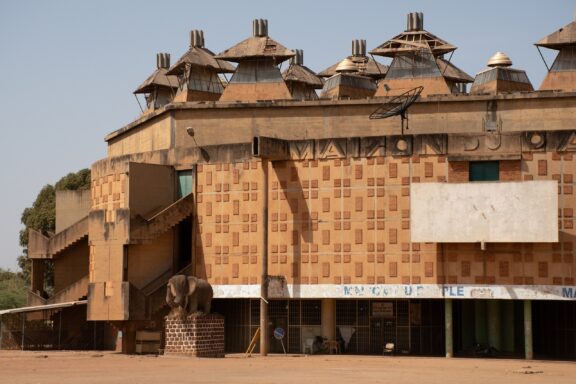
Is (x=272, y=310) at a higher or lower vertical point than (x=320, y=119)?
lower

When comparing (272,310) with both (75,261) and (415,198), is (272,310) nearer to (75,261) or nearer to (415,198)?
(415,198)

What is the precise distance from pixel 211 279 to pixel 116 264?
4.57 meters

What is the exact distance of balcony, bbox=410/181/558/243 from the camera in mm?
47562

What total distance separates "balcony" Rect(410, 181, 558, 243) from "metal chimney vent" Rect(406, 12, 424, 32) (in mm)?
21878

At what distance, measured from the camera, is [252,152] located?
170 feet

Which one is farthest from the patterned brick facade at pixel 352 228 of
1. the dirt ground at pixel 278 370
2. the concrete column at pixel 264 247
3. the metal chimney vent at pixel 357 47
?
the metal chimney vent at pixel 357 47

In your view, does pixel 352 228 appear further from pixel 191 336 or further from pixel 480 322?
pixel 191 336

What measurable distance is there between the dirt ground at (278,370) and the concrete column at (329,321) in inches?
190

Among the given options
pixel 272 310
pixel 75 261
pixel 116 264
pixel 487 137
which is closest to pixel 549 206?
pixel 487 137

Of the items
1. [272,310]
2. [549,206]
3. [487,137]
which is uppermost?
[487,137]

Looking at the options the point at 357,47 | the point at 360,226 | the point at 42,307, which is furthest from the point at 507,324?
the point at 357,47

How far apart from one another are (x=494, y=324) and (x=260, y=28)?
25570 mm

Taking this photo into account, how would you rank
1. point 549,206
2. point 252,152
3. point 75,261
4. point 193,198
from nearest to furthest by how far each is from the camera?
point 549,206 → point 252,152 → point 193,198 → point 75,261

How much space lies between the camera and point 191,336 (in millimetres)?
45156
